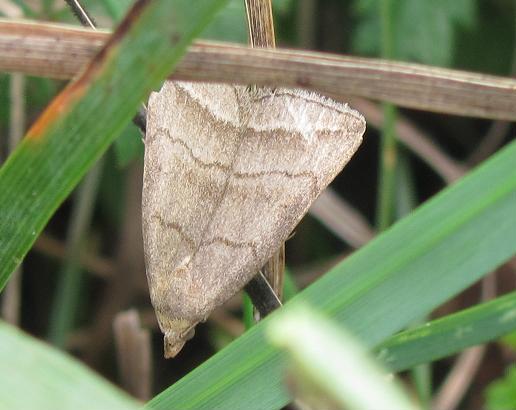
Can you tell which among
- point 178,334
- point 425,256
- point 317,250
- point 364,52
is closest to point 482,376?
point 317,250

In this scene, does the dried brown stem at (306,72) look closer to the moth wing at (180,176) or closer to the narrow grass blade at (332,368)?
the moth wing at (180,176)

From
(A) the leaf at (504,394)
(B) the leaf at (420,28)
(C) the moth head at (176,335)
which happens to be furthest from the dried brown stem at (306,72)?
(B) the leaf at (420,28)

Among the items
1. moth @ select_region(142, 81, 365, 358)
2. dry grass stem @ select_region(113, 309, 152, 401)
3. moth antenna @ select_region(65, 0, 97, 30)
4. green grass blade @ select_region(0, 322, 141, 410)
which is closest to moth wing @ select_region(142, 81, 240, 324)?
moth @ select_region(142, 81, 365, 358)

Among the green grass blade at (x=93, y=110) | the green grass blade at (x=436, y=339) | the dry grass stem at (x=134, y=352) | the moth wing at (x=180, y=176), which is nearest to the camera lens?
the green grass blade at (x=93, y=110)

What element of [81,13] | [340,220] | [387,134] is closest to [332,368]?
[81,13]

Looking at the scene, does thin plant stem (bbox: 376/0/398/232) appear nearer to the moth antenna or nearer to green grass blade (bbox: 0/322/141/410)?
the moth antenna

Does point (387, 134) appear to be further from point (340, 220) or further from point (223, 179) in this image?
point (223, 179)

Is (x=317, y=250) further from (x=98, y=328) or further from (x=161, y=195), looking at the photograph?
(x=161, y=195)

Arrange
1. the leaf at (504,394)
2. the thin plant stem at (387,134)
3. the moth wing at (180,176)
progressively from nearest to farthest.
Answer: the moth wing at (180,176), the leaf at (504,394), the thin plant stem at (387,134)
